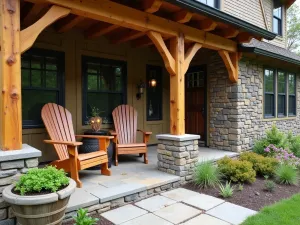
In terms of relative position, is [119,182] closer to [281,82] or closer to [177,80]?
[177,80]

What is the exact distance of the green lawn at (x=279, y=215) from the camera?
103 inches

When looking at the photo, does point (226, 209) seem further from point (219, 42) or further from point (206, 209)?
point (219, 42)

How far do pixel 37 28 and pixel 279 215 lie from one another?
3.45 m

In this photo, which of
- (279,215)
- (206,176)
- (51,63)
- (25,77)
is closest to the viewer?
(279,215)

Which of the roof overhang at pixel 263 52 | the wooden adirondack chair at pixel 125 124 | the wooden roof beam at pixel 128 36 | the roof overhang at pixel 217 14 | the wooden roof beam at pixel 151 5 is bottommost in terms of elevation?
the wooden adirondack chair at pixel 125 124

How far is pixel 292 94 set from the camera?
7.50m

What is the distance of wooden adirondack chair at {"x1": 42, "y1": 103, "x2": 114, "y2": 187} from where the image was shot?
10.3ft

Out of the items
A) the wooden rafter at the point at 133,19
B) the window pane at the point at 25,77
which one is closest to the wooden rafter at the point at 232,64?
the wooden rafter at the point at 133,19

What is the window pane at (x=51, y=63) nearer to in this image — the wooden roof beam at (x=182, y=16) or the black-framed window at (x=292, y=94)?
the wooden roof beam at (x=182, y=16)

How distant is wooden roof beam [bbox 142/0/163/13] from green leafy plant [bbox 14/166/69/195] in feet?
8.06

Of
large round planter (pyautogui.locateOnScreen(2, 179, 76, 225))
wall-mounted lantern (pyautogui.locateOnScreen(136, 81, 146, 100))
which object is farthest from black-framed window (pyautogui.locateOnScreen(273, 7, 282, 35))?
large round planter (pyautogui.locateOnScreen(2, 179, 76, 225))

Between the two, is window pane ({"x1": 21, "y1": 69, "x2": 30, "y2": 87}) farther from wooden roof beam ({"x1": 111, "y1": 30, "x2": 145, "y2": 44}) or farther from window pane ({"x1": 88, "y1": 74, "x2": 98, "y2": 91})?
wooden roof beam ({"x1": 111, "y1": 30, "x2": 145, "y2": 44})

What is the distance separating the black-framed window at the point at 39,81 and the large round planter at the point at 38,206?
7.66 feet

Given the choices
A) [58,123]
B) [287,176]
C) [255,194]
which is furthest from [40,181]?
[287,176]
